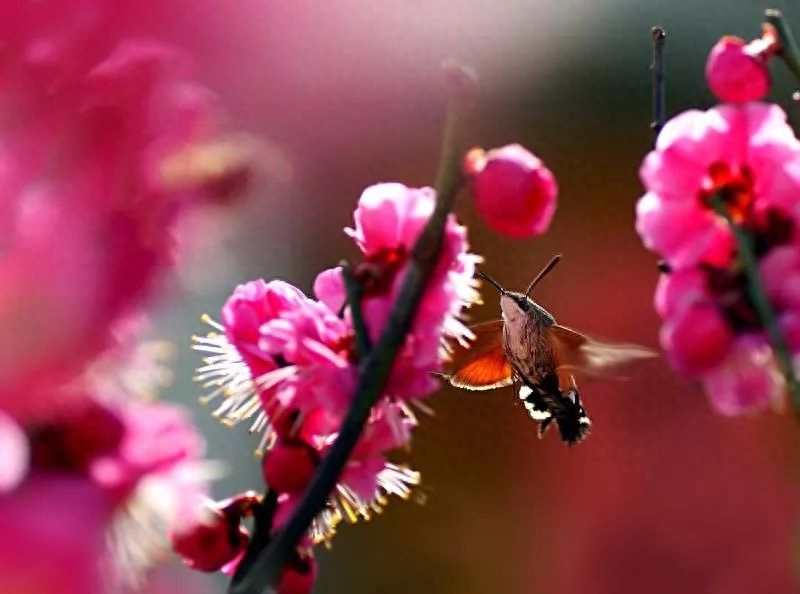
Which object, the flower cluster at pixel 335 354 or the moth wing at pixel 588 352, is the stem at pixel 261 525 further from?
the moth wing at pixel 588 352

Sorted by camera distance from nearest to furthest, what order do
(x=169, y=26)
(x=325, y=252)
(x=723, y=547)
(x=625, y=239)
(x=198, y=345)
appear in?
(x=169, y=26), (x=198, y=345), (x=723, y=547), (x=325, y=252), (x=625, y=239)

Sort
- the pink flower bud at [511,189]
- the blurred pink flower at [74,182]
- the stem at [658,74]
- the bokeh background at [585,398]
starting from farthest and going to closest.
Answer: the bokeh background at [585,398] < the stem at [658,74] < the pink flower bud at [511,189] < the blurred pink flower at [74,182]

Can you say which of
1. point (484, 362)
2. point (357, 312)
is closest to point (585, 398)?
point (484, 362)

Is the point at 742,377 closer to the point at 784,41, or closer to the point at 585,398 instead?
the point at 784,41

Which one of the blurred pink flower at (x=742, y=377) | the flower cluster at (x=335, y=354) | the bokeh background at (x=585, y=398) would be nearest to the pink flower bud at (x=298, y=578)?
the flower cluster at (x=335, y=354)

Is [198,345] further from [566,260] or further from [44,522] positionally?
[566,260]

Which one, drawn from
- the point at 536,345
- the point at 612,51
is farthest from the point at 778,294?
the point at 612,51
